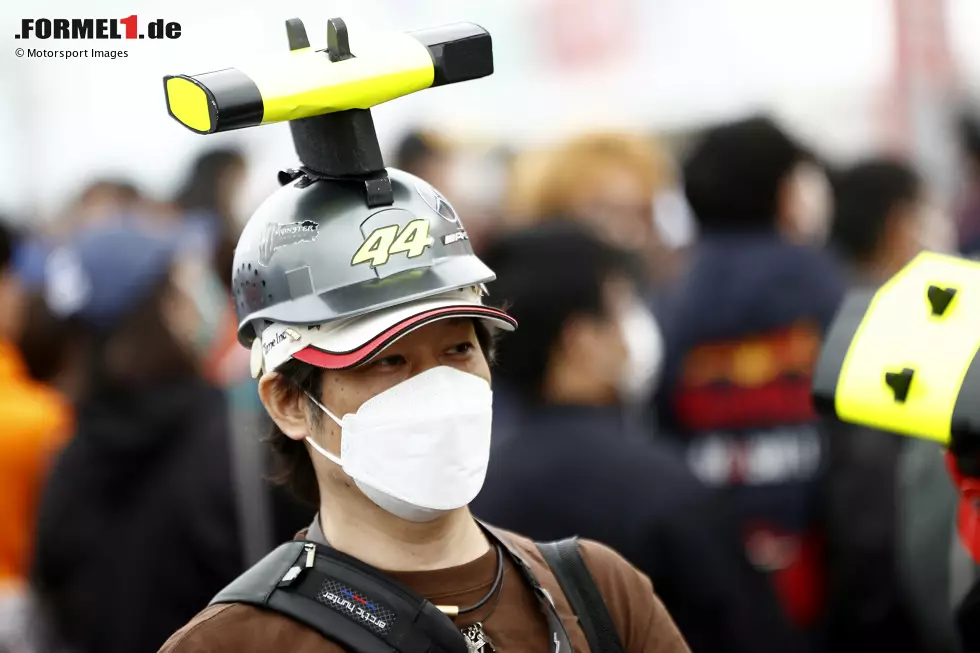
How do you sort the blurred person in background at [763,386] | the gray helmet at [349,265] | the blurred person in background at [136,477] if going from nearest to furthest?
the gray helmet at [349,265]
the blurred person in background at [136,477]
the blurred person in background at [763,386]

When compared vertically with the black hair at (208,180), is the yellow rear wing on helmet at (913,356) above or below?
above

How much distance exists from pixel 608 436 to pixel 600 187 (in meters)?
2.42

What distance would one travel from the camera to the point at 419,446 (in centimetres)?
266

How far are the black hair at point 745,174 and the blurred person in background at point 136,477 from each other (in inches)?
78.5

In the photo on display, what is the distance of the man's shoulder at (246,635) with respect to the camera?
2541mm

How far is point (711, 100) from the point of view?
10.1 meters

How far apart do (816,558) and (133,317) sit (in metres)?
2.62

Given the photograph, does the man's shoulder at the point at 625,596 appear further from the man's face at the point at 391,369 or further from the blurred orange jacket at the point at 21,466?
the blurred orange jacket at the point at 21,466

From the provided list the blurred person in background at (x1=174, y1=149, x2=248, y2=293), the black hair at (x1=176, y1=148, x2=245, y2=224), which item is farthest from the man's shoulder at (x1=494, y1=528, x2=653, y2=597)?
the black hair at (x1=176, y1=148, x2=245, y2=224)

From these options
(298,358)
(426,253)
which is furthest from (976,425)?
(298,358)

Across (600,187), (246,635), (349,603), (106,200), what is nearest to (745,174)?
(600,187)

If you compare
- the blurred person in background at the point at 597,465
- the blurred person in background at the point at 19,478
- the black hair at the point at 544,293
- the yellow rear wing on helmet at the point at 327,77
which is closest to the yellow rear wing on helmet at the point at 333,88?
the yellow rear wing on helmet at the point at 327,77

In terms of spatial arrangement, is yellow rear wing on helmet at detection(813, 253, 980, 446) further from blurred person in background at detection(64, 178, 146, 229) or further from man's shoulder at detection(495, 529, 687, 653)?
blurred person in background at detection(64, 178, 146, 229)

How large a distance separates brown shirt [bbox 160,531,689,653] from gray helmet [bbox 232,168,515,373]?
0.45m
